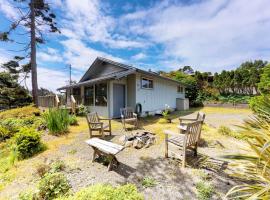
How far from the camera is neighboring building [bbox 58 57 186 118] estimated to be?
34.4ft

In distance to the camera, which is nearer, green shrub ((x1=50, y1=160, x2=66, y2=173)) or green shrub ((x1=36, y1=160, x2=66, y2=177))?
green shrub ((x1=36, y1=160, x2=66, y2=177))

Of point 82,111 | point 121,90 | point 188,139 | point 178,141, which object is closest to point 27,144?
point 178,141

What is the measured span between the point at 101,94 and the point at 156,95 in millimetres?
4527

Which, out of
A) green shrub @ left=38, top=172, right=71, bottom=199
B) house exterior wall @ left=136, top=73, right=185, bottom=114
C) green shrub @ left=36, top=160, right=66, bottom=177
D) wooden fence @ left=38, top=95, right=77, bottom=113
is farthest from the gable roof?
green shrub @ left=38, top=172, right=71, bottom=199

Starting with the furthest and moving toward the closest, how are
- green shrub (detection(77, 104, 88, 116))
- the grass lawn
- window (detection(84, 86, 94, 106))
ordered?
window (detection(84, 86, 94, 106)) < green shrub (detection(77, 104, 88, 116)) < the grass lawn

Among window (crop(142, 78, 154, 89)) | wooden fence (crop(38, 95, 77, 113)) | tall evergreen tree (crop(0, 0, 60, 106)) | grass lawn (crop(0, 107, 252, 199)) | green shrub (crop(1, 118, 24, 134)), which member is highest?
tall evergreen tree (crop(0, 0, 60, 106))

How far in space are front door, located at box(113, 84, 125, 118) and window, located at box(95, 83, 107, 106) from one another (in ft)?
2.42

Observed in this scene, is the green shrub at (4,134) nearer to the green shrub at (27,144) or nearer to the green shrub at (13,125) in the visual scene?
the green shrub at (13,125)

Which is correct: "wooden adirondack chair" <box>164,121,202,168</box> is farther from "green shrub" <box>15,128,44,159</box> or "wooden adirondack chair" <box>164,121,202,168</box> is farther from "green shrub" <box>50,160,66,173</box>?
"green shrub" <box>15,128,44,159</box>

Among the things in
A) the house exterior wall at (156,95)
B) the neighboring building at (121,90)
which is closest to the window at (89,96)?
the neighboring building at (121,90)

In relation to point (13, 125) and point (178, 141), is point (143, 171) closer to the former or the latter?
point (178, 141)

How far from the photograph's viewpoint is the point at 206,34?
10.1 m

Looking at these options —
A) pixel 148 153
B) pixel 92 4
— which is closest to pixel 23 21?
pixel 92 4

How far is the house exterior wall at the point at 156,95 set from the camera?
11.2 m
